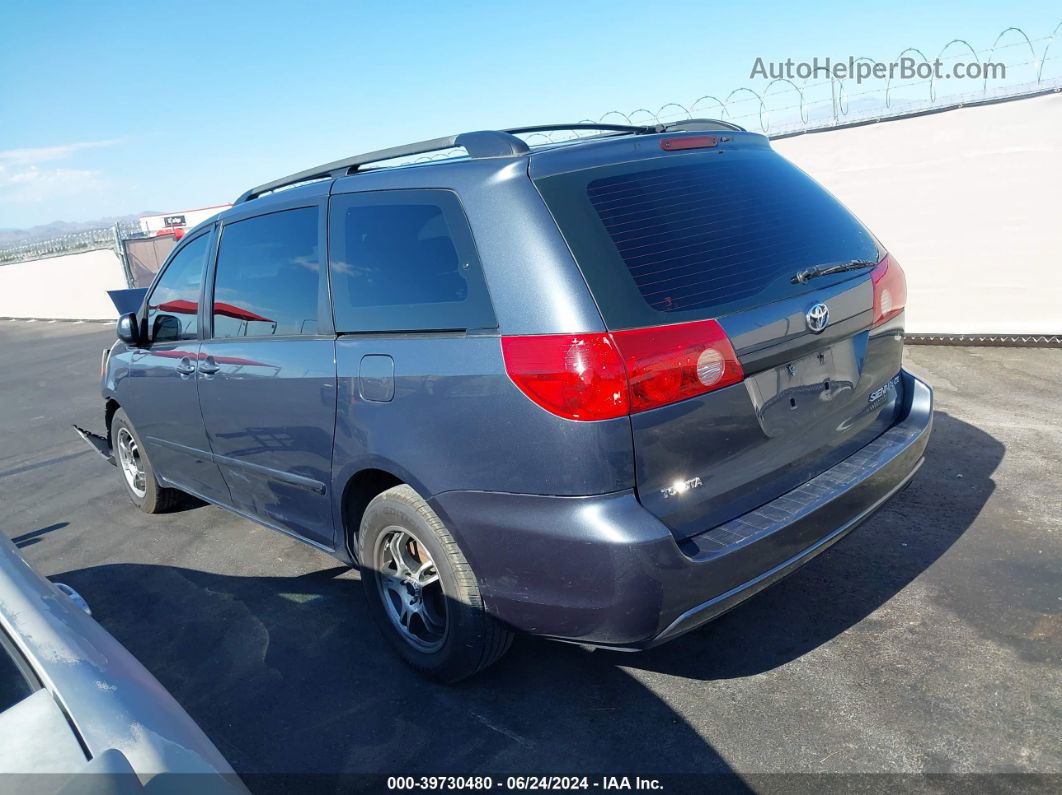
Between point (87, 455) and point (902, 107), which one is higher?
point (902, 107)

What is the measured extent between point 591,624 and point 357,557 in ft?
4.26

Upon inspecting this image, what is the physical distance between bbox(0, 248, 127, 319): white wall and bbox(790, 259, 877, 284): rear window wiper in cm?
1955

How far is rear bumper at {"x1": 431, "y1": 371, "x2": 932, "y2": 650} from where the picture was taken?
7.64 feet

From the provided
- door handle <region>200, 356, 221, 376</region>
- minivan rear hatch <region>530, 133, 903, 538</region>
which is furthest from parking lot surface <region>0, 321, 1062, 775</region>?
door handle <region>200, 356, 221, 376</region>

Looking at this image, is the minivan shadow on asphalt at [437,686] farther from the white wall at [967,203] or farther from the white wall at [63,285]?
the white wall at [63,285]

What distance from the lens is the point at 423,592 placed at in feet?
10.3

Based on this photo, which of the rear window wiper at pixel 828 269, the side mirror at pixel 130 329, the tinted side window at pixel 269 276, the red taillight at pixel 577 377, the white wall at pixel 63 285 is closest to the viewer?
the red taillight at pixel 577 377

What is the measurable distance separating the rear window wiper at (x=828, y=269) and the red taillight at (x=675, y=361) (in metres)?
0.51

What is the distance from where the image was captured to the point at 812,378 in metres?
2.76

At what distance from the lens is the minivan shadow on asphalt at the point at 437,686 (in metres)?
2.68

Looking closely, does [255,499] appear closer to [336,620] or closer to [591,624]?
[336,620]

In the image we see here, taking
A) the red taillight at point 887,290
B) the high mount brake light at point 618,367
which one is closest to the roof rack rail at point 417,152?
the high mount brake light at point 618,367

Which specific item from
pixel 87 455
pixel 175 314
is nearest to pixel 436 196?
pixel 175 314

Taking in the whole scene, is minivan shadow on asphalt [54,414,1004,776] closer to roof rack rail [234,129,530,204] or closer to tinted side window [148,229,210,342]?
tinted side window [148,229,210,342]
